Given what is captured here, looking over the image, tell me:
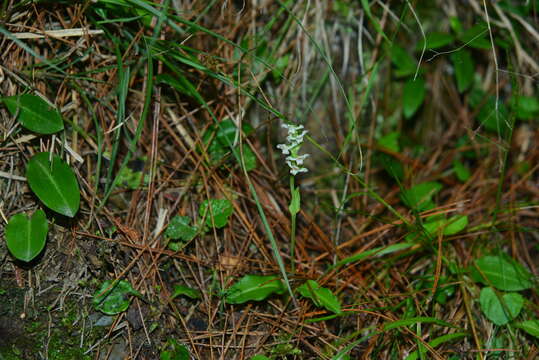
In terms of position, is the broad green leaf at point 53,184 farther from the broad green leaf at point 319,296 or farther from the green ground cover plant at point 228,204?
the broad green leaf at point 319,296

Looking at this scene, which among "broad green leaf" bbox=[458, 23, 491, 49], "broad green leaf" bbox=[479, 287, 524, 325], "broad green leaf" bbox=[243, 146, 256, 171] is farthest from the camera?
"broad green leaf" bbox=[458, 23, 491, 49]

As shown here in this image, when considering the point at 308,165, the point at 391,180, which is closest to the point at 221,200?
the point at 308,165

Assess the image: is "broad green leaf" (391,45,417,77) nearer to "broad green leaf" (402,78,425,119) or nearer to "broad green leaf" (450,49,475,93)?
"broad green leaf" (402,78,425,119)

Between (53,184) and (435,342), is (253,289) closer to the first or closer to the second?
(435,342)

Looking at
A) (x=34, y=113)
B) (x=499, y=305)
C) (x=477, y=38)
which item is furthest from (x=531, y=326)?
(x=34, y=113)

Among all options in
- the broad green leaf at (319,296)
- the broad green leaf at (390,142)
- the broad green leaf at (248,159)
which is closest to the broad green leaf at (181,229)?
the broad green leaf at (248,159)

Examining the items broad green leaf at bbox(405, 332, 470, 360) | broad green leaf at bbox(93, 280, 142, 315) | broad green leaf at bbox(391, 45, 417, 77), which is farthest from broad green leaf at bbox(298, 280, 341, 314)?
broad green leaf at bbox(391, 45, 417, 77)

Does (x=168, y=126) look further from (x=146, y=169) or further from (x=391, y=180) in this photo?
(x=391, y=180)
